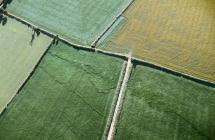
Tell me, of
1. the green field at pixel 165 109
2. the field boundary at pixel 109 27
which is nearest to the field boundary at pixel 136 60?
the green field at pixel 165 109

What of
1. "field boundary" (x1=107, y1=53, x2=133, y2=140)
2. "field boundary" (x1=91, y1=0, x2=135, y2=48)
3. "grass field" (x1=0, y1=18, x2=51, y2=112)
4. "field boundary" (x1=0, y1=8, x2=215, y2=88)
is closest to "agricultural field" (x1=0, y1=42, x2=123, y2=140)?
"field boundary" (x1=0, y1=8, x2=215, y2=88)

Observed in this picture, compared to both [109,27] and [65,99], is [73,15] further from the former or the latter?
[65,99]

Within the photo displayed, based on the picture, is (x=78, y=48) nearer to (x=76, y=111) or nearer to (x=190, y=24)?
(x=76, y=111)

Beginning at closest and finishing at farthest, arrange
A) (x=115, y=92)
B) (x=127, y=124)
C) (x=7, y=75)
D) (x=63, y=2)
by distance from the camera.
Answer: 1. (x=127, y=124)
2. (x=115, y=92)
3. (x=7, y=75)
4. (x=63, y=2)

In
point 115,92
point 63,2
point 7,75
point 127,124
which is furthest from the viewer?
point 63,2

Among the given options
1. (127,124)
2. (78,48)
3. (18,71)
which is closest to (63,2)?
(78,48)

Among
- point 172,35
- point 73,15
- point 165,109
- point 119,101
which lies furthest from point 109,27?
point 165,109

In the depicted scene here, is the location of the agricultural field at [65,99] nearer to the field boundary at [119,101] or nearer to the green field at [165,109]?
the field boundary at [119,101]

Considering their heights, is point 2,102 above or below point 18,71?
below
